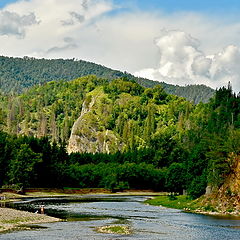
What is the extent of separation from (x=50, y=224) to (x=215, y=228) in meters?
25.2

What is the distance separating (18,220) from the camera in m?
83.4

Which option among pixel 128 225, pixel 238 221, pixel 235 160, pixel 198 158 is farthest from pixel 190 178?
pixel 128 225

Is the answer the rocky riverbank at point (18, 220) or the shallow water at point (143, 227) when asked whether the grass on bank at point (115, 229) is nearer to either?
the shallow water at point (143, 227)

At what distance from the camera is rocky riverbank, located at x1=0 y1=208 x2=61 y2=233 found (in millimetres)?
76006

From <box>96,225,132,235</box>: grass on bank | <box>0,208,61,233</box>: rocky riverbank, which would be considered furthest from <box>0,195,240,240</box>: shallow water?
<box>0,208,61,233</box>: rocky riverbank

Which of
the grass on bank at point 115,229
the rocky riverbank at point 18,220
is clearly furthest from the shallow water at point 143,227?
the rocky riverbank at point 18,220

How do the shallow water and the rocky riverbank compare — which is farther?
the rocky riverbank

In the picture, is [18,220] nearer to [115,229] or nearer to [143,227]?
[115,229]

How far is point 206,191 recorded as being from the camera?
115 metres

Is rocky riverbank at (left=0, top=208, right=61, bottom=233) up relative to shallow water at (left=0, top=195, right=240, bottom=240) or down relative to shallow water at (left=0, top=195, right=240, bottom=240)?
up

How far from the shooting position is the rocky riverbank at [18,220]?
7601 centimetres

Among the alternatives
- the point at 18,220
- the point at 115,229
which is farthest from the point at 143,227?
the point at 18,220

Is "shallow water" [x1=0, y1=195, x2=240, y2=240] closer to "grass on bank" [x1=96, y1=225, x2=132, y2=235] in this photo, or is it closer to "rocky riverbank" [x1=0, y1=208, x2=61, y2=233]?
"grass on bank" [x1=96, y1=225, x2=132, y2=235]

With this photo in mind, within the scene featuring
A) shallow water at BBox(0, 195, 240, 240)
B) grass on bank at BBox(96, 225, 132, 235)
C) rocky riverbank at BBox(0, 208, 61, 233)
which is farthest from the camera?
rocky riverbank at BBox(0, 208, 61, 233)
